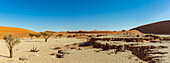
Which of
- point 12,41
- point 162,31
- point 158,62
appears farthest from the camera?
point 162,31

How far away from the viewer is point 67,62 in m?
8.43

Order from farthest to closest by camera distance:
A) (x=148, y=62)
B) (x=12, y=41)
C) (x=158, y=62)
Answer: (x=12, y=41) → (x=148, y=62) → (x=158, y=62)

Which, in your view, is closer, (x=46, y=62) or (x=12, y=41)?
(x=46, y=62)

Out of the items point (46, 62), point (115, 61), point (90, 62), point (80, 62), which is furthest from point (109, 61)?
point (46, 62)

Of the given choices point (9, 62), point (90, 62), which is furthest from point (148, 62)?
point (9, 62)

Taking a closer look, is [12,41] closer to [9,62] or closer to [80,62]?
[9,62]

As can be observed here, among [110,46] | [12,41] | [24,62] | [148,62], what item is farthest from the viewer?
[110,46]

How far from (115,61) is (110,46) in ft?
16.3

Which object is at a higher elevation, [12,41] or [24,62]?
[12,41]

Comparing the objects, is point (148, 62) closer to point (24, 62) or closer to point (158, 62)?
point (158, 62)

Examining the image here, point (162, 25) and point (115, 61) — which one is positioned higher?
point (162, 25)

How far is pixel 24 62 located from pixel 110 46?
8946mm

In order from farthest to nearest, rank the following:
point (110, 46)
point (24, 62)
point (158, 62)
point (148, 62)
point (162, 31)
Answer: point (162, 31), point (110, 46), point (24, 62), point (148, 62), point (158, 62)

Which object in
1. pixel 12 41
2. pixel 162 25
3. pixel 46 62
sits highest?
pixel 162 25
